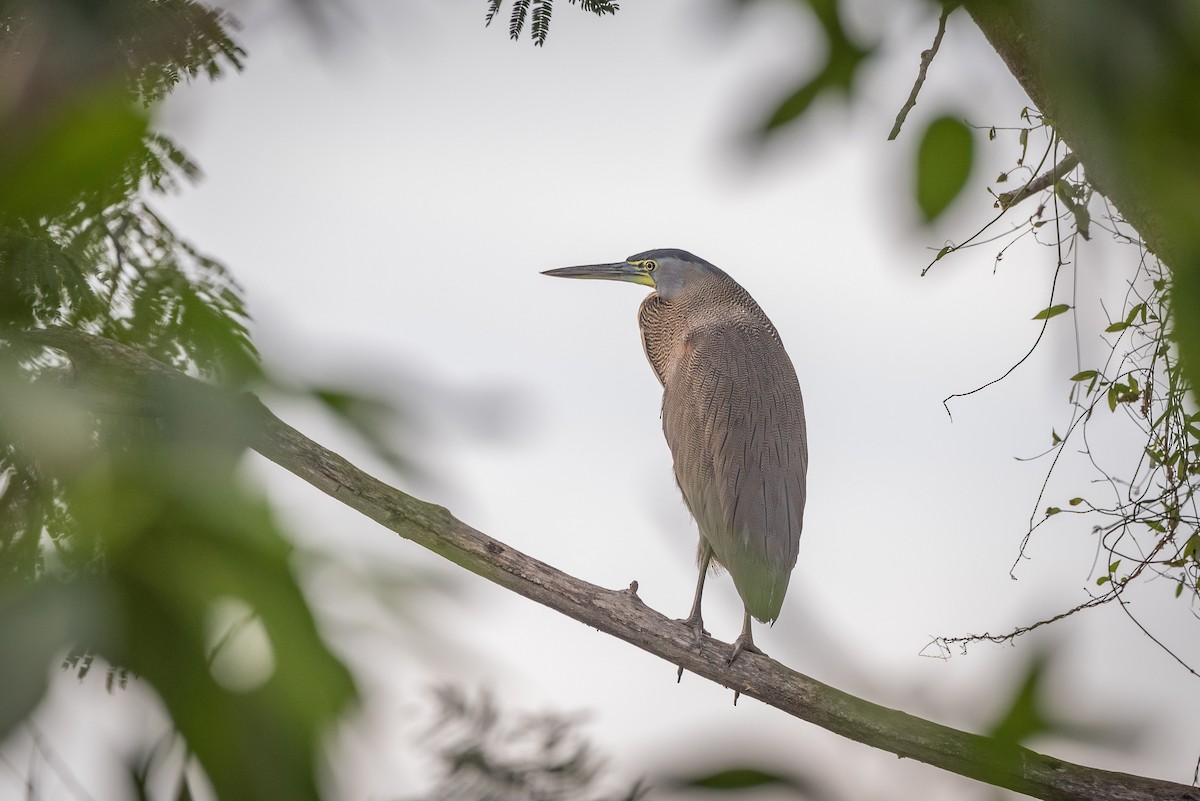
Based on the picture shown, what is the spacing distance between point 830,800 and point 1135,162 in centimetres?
25

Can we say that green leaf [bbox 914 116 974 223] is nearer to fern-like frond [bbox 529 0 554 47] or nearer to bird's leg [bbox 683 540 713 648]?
fern-like frond [bbox 529 0 554 47]

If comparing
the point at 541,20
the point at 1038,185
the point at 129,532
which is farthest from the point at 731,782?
the point at 1038,185

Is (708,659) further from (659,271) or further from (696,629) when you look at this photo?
(659,271)

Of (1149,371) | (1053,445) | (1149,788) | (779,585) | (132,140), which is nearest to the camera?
(132,140)

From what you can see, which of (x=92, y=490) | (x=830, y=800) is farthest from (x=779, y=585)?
(x=92, y=490)

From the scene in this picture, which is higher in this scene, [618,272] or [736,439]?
[618,272]

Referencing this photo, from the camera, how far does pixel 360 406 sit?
1.10 ft

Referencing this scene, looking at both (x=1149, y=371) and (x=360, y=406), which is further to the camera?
(x=1149, y=371)

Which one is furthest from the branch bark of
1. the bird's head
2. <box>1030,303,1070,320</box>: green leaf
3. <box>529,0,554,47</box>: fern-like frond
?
the bird's head

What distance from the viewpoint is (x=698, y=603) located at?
2443 millimetres

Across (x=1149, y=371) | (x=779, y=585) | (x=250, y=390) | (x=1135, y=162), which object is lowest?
(x=250, y=390)

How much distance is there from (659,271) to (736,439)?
0.89 meters

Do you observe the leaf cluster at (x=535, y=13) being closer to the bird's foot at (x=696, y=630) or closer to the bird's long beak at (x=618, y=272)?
the bird's foot at (x=696, y=630)

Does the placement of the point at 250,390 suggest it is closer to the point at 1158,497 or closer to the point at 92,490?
the point at 92,490
